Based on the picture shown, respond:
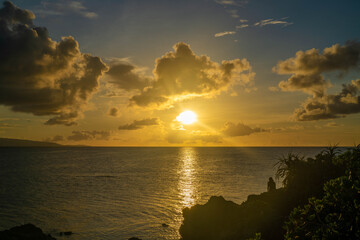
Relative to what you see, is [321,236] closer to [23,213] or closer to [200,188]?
[23,213]

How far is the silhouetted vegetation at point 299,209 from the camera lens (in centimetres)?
903

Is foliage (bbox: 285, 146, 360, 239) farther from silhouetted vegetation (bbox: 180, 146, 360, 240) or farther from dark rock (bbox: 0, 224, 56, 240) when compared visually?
dark rock (bbox: 0, 224, 56, 240)

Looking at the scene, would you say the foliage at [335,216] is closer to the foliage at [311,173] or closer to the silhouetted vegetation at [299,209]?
the silhouetted vegetation at [299,209]

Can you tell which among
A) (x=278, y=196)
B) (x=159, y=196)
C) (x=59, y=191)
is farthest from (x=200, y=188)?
(x=278, y=196)

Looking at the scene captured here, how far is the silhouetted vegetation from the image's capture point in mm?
9031

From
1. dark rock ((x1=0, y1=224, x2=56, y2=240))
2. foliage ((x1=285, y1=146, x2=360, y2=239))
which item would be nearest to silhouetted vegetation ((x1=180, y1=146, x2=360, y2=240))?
foliage ((x1=285, y1=146, x2=360, y2=239))

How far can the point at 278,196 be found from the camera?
64.7 ft

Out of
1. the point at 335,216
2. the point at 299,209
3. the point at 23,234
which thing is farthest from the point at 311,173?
the point at 23,234

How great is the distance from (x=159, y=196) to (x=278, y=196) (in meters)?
32.4

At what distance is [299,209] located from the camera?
1083 cm

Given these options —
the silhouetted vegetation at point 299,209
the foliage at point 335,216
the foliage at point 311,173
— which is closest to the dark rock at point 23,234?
the silhouetted vegetation at point 299,209

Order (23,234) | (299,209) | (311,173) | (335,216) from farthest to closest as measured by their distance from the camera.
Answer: (23,234) → (311,173) → (299,209) → (335,216)

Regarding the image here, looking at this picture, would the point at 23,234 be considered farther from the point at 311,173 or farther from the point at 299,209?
the point at 311,173

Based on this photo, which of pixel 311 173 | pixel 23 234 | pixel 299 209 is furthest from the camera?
pixel 23 234
